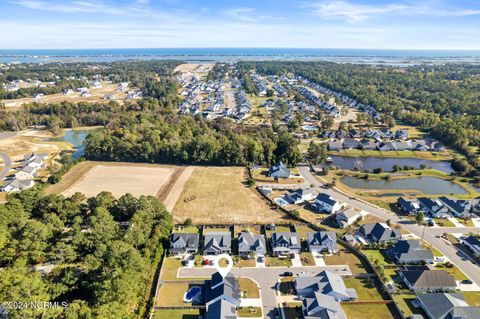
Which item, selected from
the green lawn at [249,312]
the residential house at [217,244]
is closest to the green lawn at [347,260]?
the green lawn at [249,312]

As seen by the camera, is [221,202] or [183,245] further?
[221,202]

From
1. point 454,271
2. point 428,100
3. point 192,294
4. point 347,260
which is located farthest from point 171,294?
point 428,100

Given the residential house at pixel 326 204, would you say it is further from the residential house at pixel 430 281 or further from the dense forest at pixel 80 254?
the dense forest at pixel 80 254

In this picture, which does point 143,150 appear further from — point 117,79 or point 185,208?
point 117,79

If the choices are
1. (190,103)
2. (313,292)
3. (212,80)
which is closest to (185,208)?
(313,292)

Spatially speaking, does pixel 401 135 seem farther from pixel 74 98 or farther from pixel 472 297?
pixel 74 98

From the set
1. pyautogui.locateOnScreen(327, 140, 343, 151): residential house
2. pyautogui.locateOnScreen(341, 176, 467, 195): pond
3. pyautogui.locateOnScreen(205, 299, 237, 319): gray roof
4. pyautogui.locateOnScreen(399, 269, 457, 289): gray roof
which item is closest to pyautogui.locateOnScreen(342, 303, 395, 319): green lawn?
pyautogui.locateOnScreen(399, 269, 457, 289): gray roof
